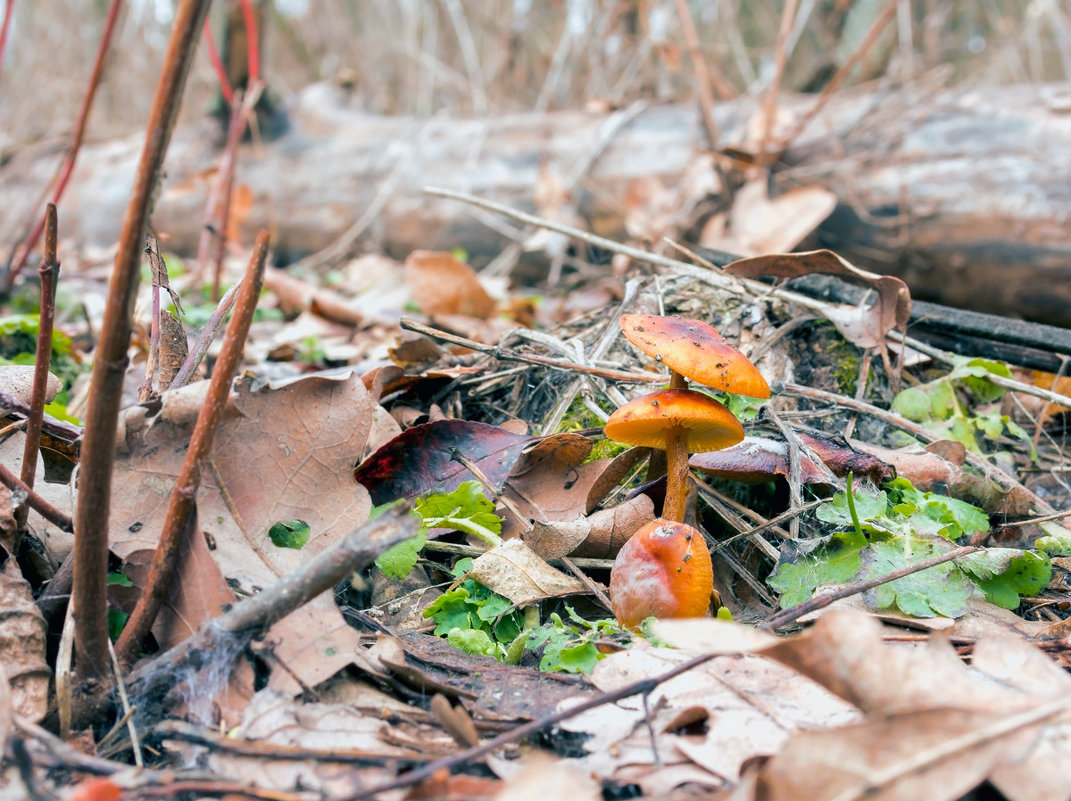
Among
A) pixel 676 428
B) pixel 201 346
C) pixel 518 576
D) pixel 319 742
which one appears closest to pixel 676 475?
pixel 676 428

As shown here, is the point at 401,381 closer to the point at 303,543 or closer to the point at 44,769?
Answer: the point at 303,543

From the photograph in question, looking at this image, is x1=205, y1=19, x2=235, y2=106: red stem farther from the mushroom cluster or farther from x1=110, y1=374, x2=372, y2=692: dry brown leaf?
the mushroom cluster

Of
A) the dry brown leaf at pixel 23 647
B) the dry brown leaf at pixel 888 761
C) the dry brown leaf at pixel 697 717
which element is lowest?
the dry brown leaf at pixel 697 717

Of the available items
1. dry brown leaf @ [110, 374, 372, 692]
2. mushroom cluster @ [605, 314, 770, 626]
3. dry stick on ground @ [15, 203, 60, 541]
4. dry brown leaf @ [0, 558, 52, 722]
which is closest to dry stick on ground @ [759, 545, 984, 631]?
mushroom cluster @ [605, 314, 770, 626]

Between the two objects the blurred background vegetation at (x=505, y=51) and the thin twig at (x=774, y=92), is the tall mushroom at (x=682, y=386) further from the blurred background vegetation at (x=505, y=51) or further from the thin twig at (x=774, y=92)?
the blurred background vegetation at (x=505, y=51)

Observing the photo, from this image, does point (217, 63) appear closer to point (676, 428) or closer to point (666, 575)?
point (676, 428)

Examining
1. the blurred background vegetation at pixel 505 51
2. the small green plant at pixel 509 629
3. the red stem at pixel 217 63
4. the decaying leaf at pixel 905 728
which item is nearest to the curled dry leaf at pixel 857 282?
the small green plant at pixel 509 629
